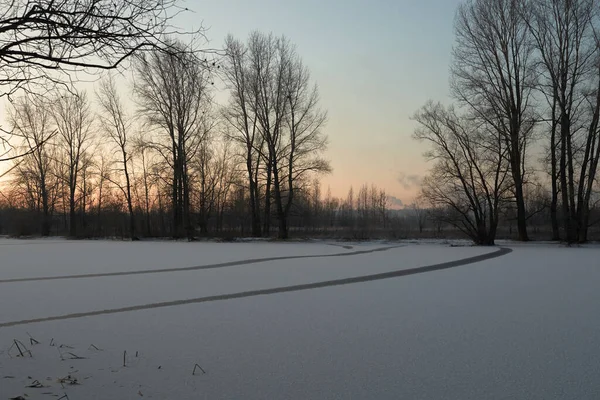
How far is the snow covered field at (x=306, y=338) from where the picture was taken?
3486mm

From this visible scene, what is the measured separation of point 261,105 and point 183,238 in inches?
436

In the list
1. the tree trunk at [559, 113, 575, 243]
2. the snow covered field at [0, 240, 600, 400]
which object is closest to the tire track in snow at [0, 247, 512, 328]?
the snow covered field at [0, 240, 600, 400]

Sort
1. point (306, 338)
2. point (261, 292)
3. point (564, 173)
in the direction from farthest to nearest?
1. point (564, 173)
2. point (261, 292)
3. point (306, 338)

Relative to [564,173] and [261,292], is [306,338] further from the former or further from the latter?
[564,173]

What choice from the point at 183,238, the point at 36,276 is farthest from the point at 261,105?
the point at 36,276

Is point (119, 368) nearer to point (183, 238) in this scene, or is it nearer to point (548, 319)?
point (548, 319)

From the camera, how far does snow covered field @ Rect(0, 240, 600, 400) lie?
3486mm

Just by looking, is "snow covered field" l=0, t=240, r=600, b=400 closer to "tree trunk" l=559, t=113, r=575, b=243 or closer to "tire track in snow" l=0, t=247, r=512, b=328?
"tire track in snow" l=0, t=247, r=512, b=328

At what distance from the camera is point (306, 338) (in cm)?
486

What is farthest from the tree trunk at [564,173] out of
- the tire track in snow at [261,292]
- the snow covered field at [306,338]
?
the snow covered field at [306,338]

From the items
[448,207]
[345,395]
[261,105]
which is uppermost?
[261,105]

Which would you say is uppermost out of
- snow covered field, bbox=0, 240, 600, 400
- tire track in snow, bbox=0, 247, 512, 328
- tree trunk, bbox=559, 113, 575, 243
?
tree trunk, bbox=559, 113, 575, 243

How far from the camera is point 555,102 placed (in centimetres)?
2347

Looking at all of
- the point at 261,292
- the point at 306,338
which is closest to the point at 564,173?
the point at 261,292
